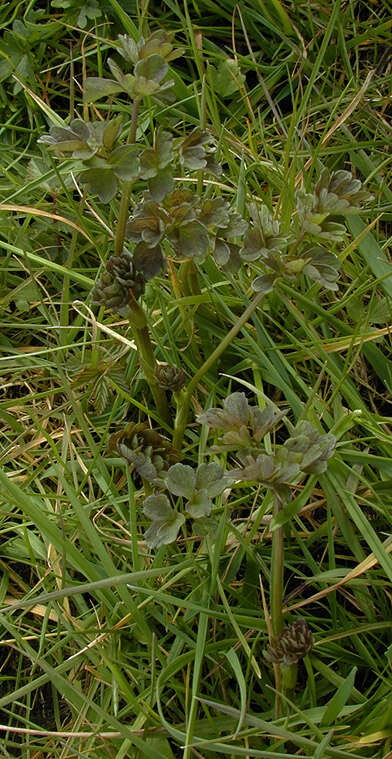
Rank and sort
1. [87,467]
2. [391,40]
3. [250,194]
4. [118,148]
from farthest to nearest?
[391,40]
[250,194]
[87,467]
[118,148]

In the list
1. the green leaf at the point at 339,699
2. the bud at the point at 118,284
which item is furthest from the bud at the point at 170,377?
the green leaf at the point at 339,699

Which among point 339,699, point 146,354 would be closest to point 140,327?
point 146,354

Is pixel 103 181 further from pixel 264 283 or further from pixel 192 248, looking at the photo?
pixel 264 283

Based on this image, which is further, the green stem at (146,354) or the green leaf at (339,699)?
the green stem at (146,354)

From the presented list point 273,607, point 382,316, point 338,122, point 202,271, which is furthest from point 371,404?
point 338,122

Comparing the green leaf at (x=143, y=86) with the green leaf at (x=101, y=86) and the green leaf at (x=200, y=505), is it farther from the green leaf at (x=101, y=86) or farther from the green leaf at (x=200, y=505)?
the green leaf at (x=200, y=505)

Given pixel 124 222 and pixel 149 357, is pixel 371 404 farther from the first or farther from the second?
pixel 124 222
